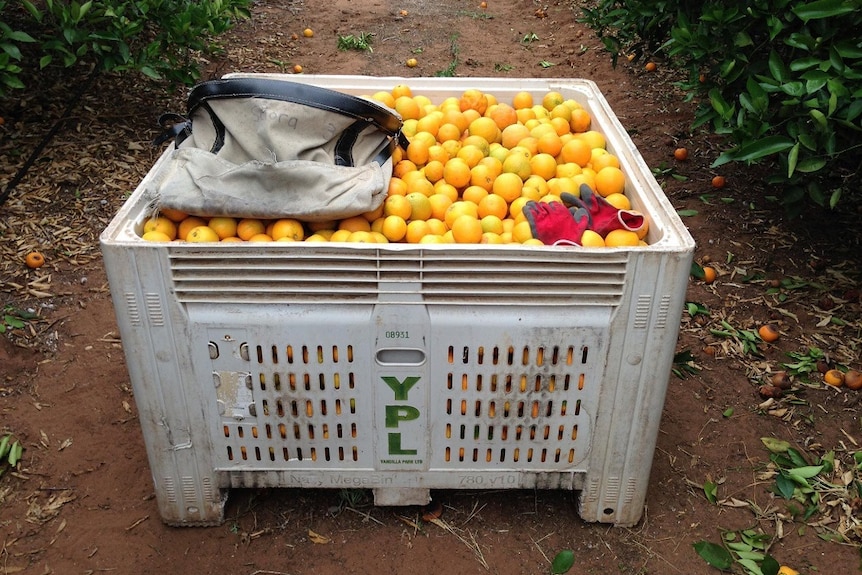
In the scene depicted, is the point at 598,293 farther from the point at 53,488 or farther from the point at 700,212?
the point at 700,212

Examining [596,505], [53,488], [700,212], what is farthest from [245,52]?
[596,505]

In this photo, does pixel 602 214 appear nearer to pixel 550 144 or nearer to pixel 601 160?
pixel 601 160

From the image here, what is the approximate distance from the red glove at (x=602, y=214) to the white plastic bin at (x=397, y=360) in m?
0.07

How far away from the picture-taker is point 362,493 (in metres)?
3.14

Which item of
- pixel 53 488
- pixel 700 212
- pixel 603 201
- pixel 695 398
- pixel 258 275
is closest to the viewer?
pixel 258 275

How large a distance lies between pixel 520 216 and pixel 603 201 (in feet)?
1.08

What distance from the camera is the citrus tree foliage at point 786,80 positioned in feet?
11.0

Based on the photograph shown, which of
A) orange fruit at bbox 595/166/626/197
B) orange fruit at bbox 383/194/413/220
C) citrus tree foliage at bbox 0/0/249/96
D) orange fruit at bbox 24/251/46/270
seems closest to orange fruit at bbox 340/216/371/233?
orange fruit at bbox 383/194/413/220

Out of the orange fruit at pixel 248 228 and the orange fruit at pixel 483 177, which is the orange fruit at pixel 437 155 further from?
the orange fruit at pixel 248 228

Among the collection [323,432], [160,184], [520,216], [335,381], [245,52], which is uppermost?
[160,184]

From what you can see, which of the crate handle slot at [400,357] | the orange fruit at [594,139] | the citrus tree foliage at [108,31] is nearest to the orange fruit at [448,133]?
the orange fruit at [594,139]

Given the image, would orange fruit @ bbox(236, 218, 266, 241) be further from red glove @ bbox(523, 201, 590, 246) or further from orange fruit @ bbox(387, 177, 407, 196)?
red glove @ bbox(523, 201, 590, 246)

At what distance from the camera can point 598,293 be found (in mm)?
2373

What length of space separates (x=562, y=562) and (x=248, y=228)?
1771 millimetres
